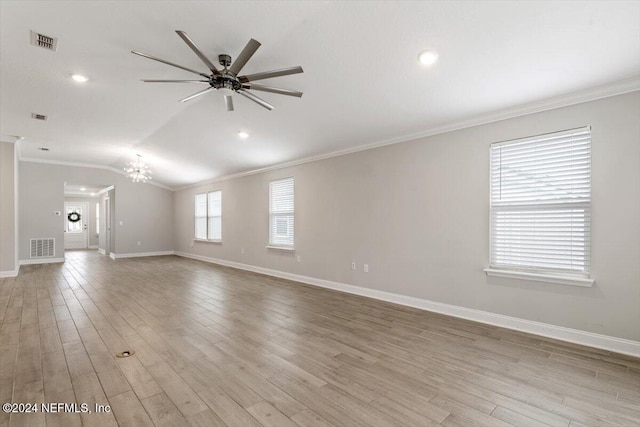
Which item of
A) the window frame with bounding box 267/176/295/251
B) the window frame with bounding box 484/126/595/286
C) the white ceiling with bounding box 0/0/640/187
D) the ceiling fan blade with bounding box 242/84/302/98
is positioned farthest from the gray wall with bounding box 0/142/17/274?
the window frame with bounding box 484/126/595/286

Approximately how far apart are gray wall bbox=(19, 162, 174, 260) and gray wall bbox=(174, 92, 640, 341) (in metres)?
5.91

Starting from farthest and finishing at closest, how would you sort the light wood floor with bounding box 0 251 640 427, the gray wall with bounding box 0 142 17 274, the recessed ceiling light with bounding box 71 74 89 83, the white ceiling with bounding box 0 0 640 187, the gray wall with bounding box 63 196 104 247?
1. the gray wall with bounding box 63 196 104 247
2. the gray wall with bounding box 0 142 17 274
3. the recessed ceiling light with bounding box 71 74 89 83
4. the white ceiling with bounding box 0 0 640 187
5. the light wood floor with bounding box 0 251 640 427

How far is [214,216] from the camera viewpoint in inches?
363

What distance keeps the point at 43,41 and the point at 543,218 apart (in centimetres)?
561

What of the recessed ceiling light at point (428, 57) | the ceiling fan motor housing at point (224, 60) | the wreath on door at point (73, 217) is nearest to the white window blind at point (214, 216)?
the ceiling fan motor housing at point (224, 60)

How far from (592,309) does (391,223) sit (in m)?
2.52

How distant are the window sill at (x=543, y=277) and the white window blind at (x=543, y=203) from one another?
0.08 m

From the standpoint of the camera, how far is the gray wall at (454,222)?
295 cm

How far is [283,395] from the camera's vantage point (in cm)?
222

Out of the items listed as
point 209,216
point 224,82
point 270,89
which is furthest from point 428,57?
point 209,216

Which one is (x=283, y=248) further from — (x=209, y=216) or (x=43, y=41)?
(x=43, y=41)

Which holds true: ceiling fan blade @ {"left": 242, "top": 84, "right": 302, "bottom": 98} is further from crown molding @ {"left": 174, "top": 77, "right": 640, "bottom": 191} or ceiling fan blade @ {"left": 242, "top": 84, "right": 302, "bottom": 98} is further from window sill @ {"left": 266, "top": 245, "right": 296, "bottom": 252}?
window sill @ {"left": 266, "top": 245, "right": 296, "bottom": 252}

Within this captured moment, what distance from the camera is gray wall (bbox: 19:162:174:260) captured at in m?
8.67

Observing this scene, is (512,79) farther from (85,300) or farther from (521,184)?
(85,300)
